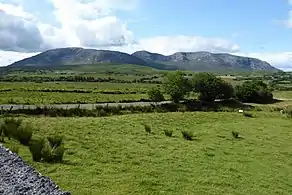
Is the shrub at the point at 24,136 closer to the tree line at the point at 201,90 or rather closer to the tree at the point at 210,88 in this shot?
the tree line at the point at 201,90

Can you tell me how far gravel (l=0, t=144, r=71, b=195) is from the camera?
36.6 feet

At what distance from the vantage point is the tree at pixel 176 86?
2906 inches

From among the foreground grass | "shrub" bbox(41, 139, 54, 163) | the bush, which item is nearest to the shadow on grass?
the foreground grass

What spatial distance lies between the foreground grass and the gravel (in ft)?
3.14

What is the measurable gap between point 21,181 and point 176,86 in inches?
2512

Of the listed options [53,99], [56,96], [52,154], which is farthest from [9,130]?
[56,96]

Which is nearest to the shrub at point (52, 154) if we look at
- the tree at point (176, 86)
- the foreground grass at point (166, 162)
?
the foreground grass at point (166, 162)

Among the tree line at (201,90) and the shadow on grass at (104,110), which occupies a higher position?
the tree line at (201,90)

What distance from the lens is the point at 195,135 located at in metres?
31.5

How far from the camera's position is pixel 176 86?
246 ft

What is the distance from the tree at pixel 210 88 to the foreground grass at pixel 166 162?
4280 cm

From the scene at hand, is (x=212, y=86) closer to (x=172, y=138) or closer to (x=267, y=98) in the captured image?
(x=267, y=98)

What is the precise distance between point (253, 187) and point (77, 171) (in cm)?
692

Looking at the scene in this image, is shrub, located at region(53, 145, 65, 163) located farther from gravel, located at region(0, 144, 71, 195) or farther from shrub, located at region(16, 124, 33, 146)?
shrub, located at region(16, 124, 33, 146)
